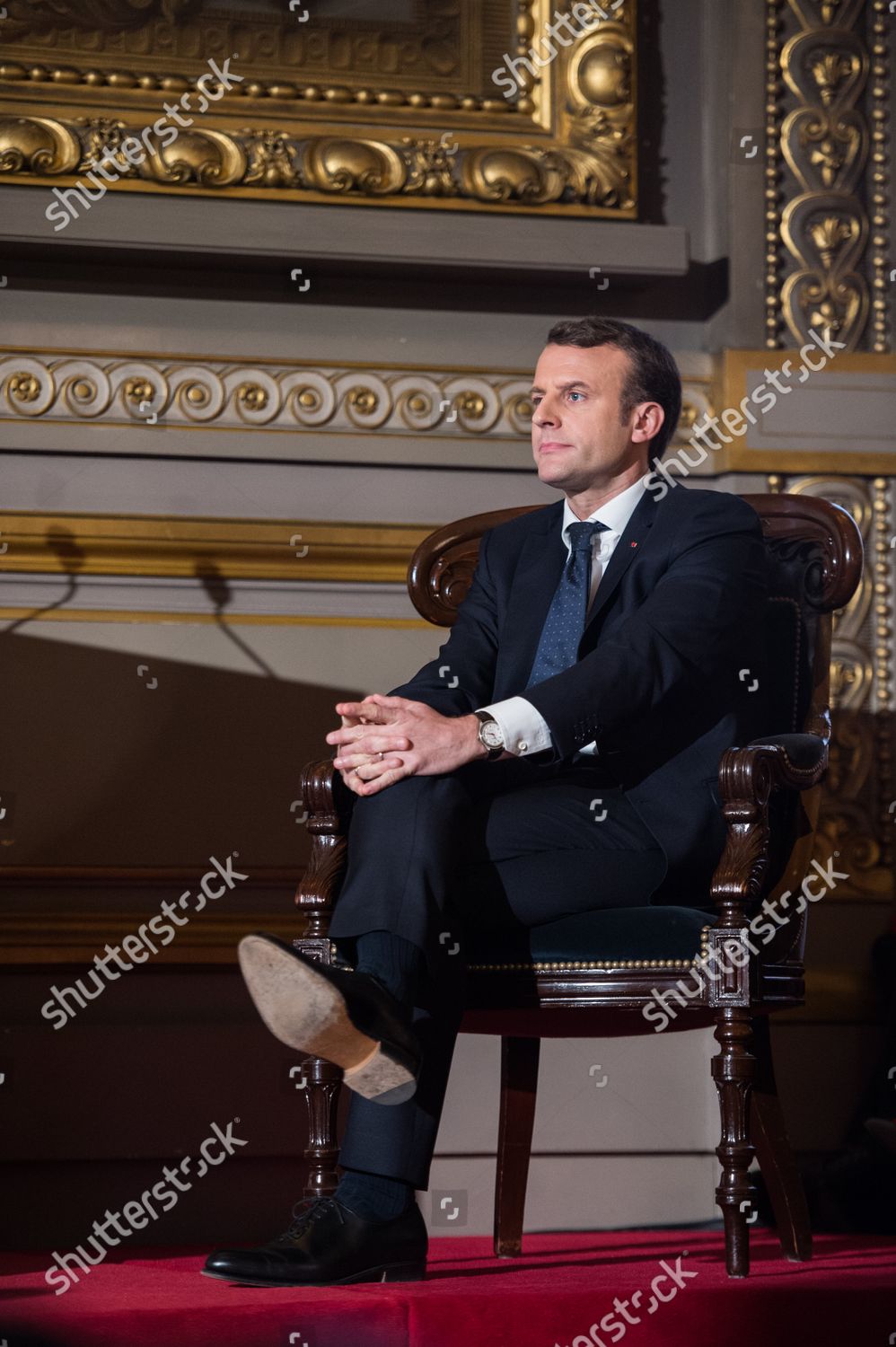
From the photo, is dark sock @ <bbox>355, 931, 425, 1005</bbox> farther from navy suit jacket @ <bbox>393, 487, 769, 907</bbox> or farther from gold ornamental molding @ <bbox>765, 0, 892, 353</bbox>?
gold ornamental molding @ <bbox>765, 0, 892, 353</bbox>

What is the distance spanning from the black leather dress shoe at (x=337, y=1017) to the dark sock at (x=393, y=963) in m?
0.04

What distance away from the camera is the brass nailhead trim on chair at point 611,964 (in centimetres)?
222

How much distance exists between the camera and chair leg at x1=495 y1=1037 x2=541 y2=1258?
8.96 ft

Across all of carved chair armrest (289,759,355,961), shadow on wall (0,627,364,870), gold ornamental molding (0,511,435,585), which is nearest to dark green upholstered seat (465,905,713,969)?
carved chair armrest (289,759,355,961)

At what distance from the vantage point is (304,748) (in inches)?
134

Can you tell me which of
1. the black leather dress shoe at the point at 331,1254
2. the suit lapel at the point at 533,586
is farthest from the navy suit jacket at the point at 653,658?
the black leather dress shoe at the point at 331,1254

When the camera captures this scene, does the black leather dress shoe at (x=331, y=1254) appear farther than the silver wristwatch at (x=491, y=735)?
No

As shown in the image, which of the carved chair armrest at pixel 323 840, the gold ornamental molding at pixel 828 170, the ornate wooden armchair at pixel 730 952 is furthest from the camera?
the gold ornamental molding at pixel 828 170

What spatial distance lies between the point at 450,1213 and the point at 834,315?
213 centimetres

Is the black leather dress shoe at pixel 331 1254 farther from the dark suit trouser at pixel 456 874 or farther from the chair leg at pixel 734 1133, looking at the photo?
the chair leg at pixel 734 1133

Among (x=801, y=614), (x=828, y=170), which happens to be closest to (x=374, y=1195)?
(x=801, y=614)

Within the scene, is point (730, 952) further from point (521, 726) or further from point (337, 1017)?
point (337, 1017)

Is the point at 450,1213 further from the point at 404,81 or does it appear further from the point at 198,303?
the point at 404,81

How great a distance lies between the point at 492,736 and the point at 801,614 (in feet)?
2.46
